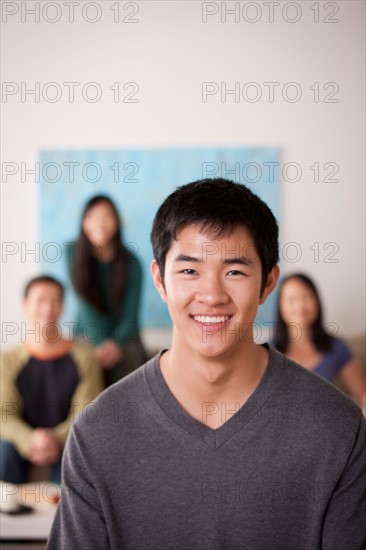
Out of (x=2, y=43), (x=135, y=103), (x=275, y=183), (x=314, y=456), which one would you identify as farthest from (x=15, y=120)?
(x=314, y=456)

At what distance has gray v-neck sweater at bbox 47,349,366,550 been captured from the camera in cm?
103

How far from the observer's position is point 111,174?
3.15m

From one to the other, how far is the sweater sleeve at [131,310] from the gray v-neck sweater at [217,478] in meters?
1.71

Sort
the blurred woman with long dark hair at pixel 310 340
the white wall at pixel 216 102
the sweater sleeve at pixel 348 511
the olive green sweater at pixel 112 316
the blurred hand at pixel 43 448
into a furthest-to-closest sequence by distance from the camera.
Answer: the white wall at pixel 216 102 → the olive green sweater at pixel 112 316 → the blurred woman with long dark hair at pixel 310 340 → the blurred hand at pixel 43 448 → the sweater sleeve at pixel 348 511

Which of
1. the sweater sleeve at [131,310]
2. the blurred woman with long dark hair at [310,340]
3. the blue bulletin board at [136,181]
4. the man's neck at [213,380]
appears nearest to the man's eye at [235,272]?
the man's neck at [213,380]

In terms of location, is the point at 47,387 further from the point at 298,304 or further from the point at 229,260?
the point at 229,260

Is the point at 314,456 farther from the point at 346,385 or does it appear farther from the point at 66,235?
the point at 66,235

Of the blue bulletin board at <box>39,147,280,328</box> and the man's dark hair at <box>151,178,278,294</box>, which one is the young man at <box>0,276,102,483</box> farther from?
the man's dark hair at <box>151,178,278,294</box>

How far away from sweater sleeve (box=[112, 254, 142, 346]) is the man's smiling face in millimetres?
1707

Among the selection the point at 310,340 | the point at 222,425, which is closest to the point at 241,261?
the point at 222,425

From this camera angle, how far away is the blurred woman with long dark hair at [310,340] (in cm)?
264

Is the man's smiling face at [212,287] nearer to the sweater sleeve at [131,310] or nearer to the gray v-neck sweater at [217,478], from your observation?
the gray v-neck sweater at [217,478]

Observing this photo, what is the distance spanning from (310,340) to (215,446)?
1.66 metres

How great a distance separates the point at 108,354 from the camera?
8.87ft
